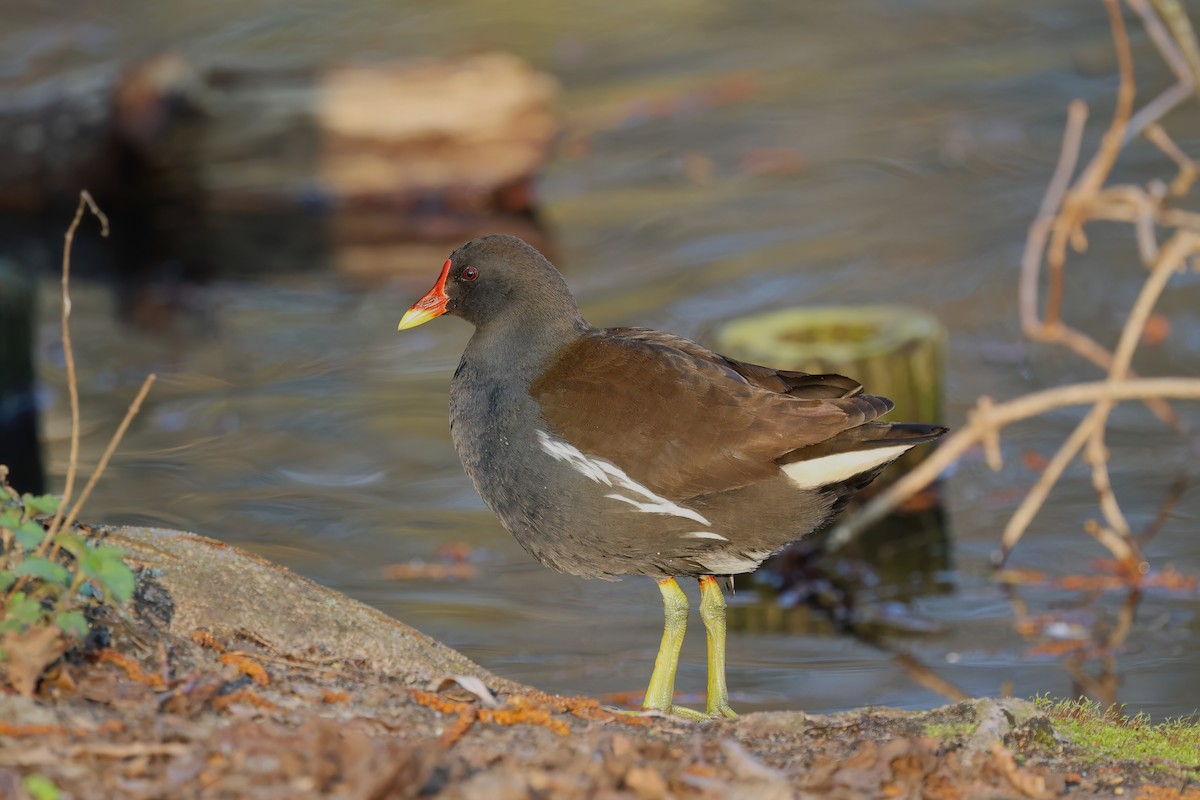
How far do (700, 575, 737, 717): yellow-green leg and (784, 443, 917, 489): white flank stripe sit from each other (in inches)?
20.3

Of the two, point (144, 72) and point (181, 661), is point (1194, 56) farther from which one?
point (144, 72)

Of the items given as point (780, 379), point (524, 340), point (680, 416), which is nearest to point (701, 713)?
point (680, 416)

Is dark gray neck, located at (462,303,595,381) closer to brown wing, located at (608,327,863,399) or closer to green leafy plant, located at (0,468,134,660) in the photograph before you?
brown wing, located at (608,327,863,399)

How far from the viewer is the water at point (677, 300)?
20.5 feet

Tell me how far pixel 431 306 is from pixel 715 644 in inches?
56.9

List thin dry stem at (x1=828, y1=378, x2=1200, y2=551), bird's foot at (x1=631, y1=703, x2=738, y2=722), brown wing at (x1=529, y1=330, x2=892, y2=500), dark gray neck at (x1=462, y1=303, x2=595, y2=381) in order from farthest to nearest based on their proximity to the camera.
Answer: thin dry stem at (x1=828, y1=378, x2=1200, y2=551) → dark gray neck at (x1=462, y1=303, x2=595, y2=381) → brown wing at (x1=529, y1=330, x2=892, y2=500) → bird's foot at (x1=631, y1=703, x2=738, y2=722)

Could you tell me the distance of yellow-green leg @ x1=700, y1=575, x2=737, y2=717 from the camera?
163 inches

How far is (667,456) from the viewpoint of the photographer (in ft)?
13.2

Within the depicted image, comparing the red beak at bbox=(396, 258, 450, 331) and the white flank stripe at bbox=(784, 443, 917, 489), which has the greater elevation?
the red beak at bbox=(396, 258, 450, 331)

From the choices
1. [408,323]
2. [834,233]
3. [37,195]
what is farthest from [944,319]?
Result: [37,195]

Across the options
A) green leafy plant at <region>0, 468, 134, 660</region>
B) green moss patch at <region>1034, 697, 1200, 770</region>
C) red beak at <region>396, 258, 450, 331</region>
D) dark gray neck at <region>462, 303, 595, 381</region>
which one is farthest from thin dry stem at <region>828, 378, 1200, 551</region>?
green leafy plant at <region>0, 468, 134, 660</region>

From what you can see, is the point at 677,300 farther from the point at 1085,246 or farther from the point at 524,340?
the point at 524,340

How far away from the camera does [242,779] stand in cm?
264

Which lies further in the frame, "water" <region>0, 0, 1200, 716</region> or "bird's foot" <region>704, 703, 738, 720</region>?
"water" <region>0, 0, 1200, 716</region>
